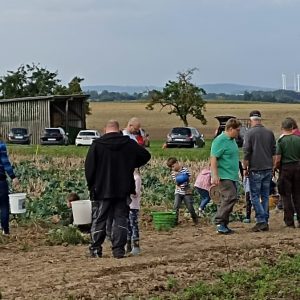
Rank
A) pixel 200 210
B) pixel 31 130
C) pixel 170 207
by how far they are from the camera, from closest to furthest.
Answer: pixel 200 210, pixel 170 207, pixel 31 130

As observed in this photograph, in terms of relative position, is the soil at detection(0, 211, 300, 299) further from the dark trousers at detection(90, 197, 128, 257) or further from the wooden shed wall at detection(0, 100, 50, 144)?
the wooden shed wall at detection(0, 100, 50, 144)

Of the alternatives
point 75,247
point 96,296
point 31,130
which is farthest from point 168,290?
point 31,130

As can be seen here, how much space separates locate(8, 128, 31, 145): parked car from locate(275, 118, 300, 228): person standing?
1570 inches

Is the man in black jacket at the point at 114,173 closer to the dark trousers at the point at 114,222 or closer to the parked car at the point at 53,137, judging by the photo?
the dark trousers at the point at 114,222

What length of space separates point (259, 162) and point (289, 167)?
2.45 feet

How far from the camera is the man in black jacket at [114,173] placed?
35.8 feet

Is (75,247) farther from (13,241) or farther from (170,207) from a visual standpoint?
(170,207)

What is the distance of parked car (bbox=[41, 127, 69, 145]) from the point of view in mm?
51469

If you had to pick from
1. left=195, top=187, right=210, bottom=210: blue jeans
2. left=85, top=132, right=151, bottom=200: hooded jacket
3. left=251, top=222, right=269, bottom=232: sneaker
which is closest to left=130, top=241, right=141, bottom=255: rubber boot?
left=85, top=132, right=151, bottom=200: hooded jacket

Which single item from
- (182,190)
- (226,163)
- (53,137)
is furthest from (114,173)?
(53,137)

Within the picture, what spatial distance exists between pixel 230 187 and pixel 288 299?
201 inches

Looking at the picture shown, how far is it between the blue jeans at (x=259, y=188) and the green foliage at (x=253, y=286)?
13.5 ft

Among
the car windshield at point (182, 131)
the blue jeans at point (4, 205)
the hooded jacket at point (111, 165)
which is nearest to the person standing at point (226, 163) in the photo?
the hooded jacket at point (111, 165)

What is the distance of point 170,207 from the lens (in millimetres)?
17719
